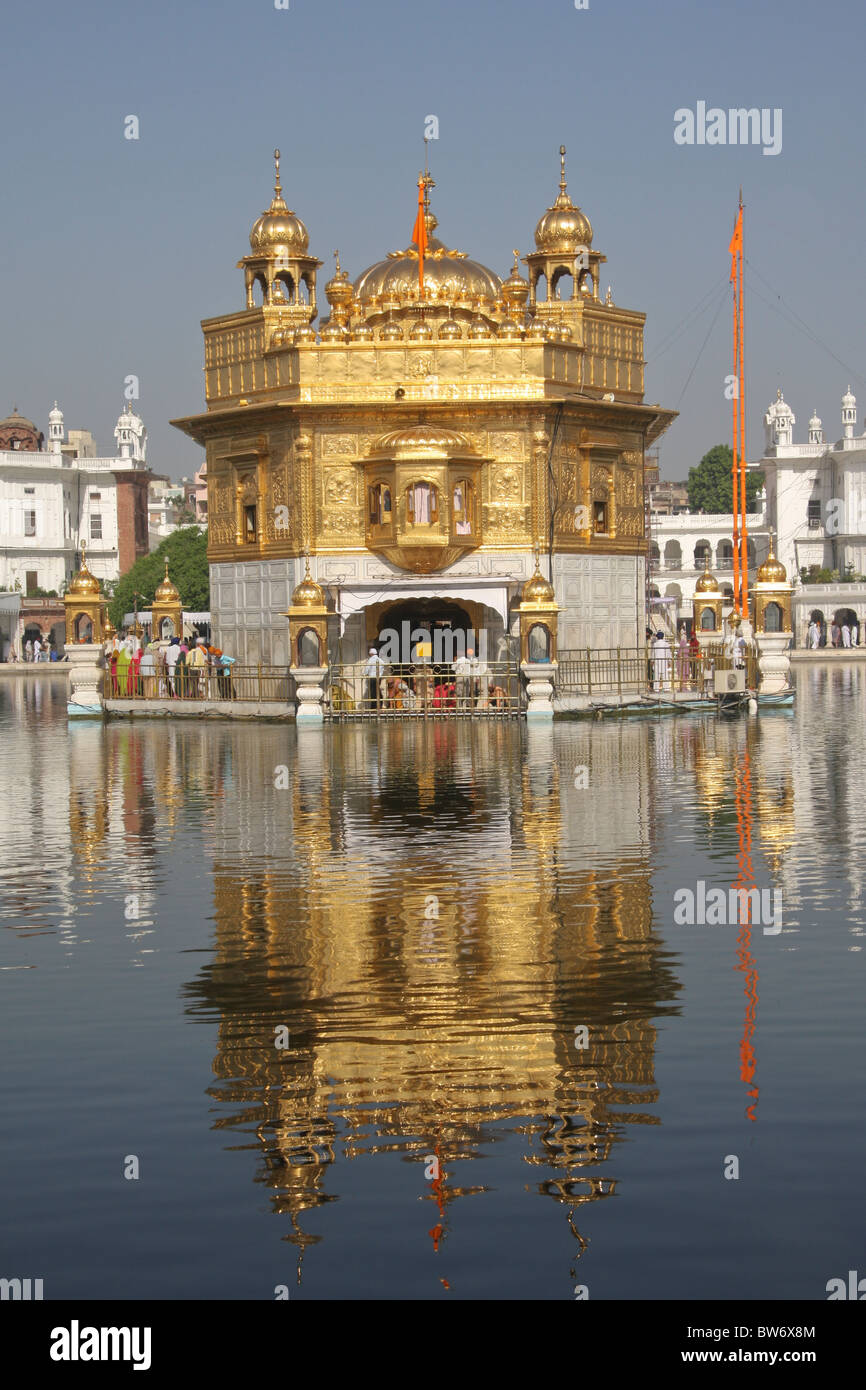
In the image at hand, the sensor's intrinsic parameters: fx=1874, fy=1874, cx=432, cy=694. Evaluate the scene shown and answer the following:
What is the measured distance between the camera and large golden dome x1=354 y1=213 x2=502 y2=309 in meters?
43.2

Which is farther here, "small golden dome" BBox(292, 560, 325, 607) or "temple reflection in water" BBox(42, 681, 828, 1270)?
"small golden dome" BBox(292, 560, 325, 607)

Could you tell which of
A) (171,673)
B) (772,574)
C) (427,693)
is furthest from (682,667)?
(171,673)

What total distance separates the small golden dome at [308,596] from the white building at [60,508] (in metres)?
66.7

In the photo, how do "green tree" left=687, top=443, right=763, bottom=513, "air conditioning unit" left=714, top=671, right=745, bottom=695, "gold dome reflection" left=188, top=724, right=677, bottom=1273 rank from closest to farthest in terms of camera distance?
"gold dome reflection" left=188, top=724, right=677, bottom=1273, "air conditioning unit" left=714, top=671, right=745, bottom=695, "green tree" left=687, top=443, right=763, bottom=513

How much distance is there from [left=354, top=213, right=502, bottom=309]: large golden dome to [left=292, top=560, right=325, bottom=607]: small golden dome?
8761 mm

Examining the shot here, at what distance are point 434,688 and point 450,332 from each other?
816cm

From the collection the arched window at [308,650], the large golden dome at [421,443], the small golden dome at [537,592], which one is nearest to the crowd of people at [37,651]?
the large golden dome at [421,443]

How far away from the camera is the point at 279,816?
19.8 m

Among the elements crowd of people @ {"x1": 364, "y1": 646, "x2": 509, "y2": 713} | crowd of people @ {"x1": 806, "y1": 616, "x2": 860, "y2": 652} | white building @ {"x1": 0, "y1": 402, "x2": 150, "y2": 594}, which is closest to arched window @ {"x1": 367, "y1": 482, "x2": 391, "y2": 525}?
crowd of people @ {"x1": 364, "y1": 646, "x2": 509, "y2": 713}

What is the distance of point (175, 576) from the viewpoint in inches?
3563

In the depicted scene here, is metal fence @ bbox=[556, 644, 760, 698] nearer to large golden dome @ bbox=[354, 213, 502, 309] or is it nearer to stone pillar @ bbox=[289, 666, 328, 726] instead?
stone pillar @ bbox=[289, 666, 328, 726]

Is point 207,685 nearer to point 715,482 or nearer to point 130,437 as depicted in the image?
point 130,437
